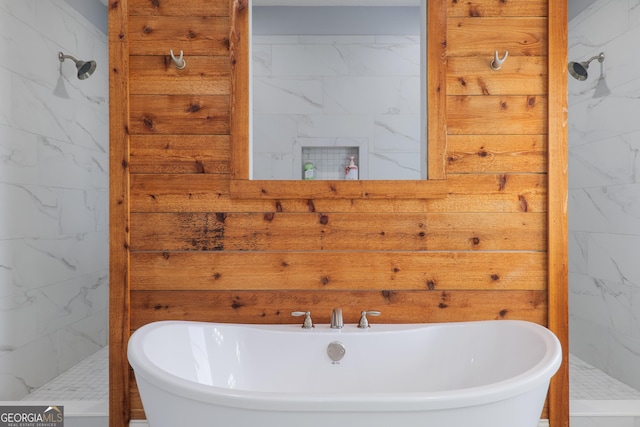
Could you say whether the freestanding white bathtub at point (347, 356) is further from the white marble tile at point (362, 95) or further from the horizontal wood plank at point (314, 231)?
the white marble tile at point (362, 95)

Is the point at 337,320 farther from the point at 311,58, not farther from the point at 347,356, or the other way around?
the point at 311,58

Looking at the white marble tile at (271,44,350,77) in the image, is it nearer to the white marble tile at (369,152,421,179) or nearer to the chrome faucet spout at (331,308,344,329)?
the white marble tile at (369,152,421,179)

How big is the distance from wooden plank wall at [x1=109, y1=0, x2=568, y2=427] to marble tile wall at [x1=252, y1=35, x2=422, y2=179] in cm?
13

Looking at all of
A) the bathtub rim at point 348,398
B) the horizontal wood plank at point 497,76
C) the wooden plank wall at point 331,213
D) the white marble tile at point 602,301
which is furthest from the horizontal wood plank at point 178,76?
the white marble tile at point 602,301

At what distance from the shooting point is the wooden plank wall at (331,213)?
1.50m

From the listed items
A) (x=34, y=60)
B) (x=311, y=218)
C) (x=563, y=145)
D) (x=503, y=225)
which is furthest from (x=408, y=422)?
(x=34, y=60)

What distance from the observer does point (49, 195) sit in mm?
2066

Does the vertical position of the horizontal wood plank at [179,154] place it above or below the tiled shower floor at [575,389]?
above

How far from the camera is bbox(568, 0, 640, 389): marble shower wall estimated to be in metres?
1.99

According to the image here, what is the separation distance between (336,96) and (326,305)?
0.78 meters

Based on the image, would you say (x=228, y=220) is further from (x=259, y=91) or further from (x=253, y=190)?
(x=259, y=91)

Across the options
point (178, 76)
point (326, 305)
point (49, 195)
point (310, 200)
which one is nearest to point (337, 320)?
point (326, 305)

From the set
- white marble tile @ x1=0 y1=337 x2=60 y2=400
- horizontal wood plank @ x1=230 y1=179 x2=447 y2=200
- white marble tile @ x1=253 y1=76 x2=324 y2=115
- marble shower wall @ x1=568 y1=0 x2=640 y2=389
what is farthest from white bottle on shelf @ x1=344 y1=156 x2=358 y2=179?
white marble tile @ x1=0 y1=337 x2=60 y2=400

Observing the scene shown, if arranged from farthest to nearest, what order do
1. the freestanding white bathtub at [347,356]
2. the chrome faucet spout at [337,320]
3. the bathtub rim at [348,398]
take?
1. the chrome faucet spout at [337,320]
2. the freestanding white bathtub at [347,356]
3. the bathtub rim at [348,398]
